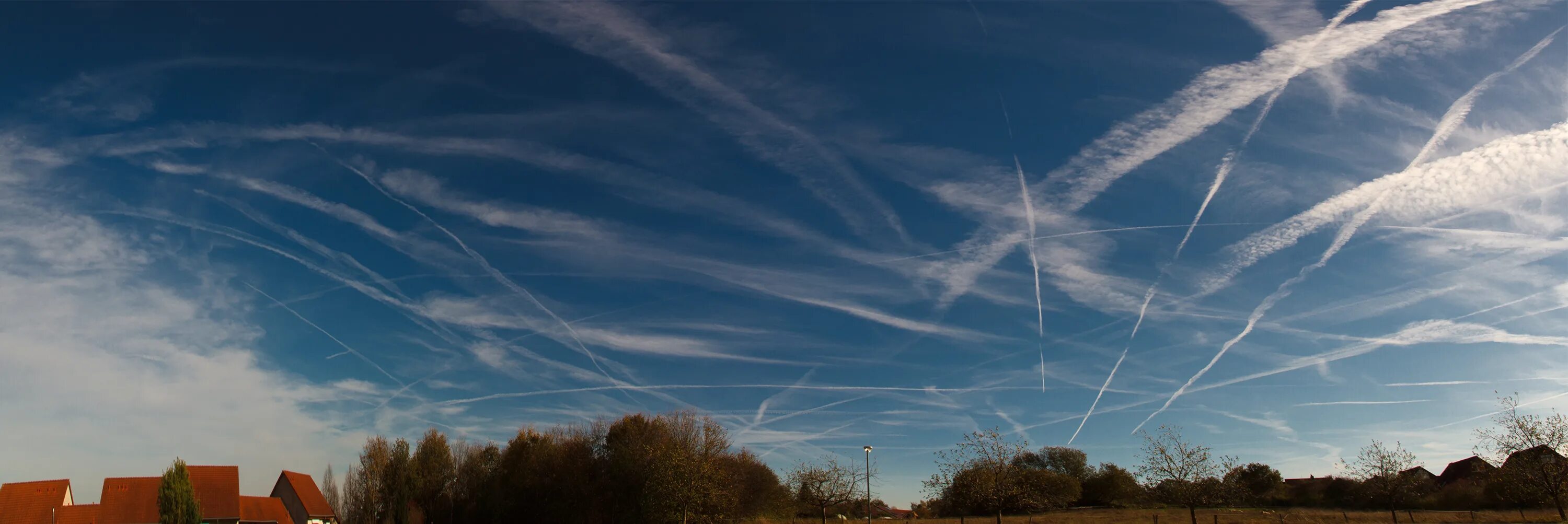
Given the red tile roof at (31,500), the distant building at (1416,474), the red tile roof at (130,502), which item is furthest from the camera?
the red tile roof at (130,502)

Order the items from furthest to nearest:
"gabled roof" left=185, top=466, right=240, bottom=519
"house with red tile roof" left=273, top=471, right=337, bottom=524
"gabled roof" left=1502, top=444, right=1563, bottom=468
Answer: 1. "house with red tile roof" left=273, top=471, right=337, bottom=524
2. "gabled roof" left=185, top=466, right=240, bottom=519
3. "gabled roof" left=1502, top=444, right=1563, bottom=468

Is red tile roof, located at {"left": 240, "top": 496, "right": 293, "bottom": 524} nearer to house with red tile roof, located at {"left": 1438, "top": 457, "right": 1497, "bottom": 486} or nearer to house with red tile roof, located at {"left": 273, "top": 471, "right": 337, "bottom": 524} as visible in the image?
house with red tile roof, located at {"left": 273, "top": 471, "right": 337, "bottom": 524}

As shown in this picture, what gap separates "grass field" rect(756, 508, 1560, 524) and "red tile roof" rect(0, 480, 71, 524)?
6351cm

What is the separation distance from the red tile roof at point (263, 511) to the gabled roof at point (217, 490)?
1.04 m

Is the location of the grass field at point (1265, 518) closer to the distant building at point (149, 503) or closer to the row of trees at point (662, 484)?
the row of trees at point (662, 484)

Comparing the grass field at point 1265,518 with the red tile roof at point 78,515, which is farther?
the red tile roof at point 78,515

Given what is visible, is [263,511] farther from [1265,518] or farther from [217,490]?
[1265,518]

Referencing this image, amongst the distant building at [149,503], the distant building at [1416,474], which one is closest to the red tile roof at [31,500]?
the distant building at [149,503]

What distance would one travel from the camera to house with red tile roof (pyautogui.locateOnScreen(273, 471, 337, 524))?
280 feet

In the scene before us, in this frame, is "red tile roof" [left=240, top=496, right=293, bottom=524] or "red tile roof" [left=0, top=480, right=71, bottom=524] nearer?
"red tile roof" [left=0, top=480, right=71, bottom=524]

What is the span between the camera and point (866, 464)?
59.1m

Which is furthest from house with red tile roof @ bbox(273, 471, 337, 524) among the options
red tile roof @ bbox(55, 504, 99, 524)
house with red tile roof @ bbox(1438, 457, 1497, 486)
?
house with red tile roof @ bbox(1438, 457, 1497, 486)

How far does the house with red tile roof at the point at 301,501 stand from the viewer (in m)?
85.4

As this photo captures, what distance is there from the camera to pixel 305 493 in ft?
290
